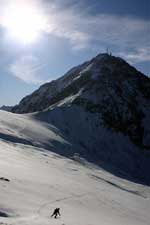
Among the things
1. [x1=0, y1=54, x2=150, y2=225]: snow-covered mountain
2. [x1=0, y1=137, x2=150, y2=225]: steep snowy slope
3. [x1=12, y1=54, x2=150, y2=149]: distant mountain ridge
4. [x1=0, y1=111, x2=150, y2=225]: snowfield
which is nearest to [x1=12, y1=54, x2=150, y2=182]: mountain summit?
[x1=12, y1=54, x2=150, y2=149]: distant mountain ridge

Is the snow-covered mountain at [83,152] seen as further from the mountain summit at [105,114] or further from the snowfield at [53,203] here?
the mountain summit at [105,114]

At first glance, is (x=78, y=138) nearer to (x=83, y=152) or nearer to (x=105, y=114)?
(x=83, y=152)

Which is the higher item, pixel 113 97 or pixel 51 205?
pixel 113 97

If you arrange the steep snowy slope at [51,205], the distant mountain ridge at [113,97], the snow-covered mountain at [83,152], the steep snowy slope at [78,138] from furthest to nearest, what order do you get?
the distant mountain ridge at [113,97]
the steep snowy slope at [78,138]
the snow-covered mountain at [83,152]
the steep snowy slope at [51,205]

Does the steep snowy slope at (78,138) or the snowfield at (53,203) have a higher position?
the steep snowy slope at (78,138)

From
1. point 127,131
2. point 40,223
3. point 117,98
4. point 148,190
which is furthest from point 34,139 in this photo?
point 40,223

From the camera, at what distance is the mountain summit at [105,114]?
87688mm

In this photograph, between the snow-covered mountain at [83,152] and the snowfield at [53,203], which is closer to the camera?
the snowfield at [53,203]

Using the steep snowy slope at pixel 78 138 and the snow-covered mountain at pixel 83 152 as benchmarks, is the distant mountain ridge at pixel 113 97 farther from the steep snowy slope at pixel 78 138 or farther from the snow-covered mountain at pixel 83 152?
the steep snowy slope at pixel 78 138

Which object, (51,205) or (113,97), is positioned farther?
(113,97)

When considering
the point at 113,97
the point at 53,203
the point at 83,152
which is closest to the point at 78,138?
Answer: the point at 83,152

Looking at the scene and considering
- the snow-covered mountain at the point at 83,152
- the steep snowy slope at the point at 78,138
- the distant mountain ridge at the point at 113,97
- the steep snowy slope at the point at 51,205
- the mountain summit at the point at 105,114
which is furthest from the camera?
the distant mountain ridge at the point at 113,97

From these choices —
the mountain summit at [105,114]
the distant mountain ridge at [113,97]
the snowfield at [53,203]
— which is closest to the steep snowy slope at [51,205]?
the snowfield at [53,203]

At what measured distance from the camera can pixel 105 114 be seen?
104 m
